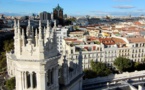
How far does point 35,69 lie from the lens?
706 inches

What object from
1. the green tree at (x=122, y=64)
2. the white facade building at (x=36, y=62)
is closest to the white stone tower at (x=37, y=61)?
the white facade building at (x=36, y=62)

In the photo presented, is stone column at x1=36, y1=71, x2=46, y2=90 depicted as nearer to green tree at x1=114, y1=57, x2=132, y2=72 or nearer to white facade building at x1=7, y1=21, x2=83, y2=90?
white facade building at x1=7, y1=21, x2=83, y2=90

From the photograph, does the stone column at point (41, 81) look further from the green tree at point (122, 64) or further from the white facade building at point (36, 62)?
the green tree at point (122, 64)

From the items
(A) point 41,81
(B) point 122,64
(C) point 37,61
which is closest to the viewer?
(C) point 37,61

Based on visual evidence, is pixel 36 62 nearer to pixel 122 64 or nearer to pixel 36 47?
pixel 36 47

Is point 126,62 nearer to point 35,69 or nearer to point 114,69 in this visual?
point 114,69

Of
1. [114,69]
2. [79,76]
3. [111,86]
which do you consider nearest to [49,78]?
[79,76]

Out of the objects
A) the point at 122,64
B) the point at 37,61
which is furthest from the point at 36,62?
the point at 122,64

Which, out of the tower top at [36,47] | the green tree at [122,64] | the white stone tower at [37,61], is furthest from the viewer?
the green tree at [122,64]

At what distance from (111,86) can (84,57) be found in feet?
142

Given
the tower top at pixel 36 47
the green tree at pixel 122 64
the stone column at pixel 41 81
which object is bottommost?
the green tree at pixel 122 64

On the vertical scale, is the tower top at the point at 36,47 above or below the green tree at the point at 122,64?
above

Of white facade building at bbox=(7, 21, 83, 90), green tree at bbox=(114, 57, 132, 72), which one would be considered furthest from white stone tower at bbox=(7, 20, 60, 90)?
green tree at bbox=(114, 57, 132, 72)

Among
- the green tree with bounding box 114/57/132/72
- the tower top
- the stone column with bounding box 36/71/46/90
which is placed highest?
the tower top
